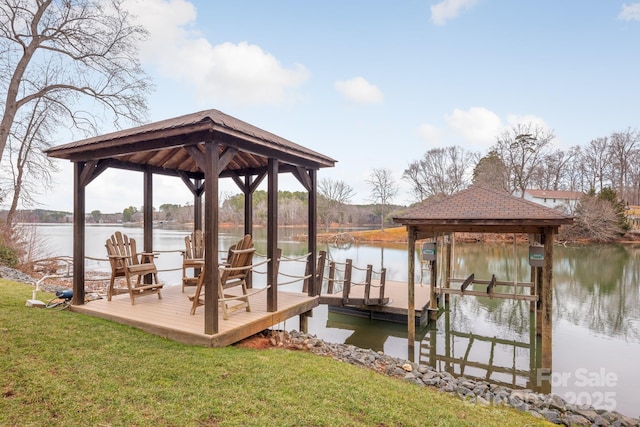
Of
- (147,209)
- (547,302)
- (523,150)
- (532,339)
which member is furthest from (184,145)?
(523,150)

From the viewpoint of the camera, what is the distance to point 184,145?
13.0ft

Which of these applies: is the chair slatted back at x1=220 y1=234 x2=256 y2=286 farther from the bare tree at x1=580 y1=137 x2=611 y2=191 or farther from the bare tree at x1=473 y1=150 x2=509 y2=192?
the bare tree at x1=580 y1=137 x2=611 y2=191

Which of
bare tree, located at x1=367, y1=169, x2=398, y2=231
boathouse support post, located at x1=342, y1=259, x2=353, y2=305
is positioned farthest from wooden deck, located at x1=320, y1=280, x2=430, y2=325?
bare tree, located at x1=367, y1=169, x2=398, y2=231

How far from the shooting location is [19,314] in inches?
172

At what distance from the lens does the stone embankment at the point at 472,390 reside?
11.9 feet

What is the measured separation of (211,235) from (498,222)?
4.54 metres

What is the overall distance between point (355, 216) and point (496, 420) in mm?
48513

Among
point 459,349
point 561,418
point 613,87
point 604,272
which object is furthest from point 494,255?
point 561,418

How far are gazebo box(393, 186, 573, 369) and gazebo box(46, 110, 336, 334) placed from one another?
2.14 meters

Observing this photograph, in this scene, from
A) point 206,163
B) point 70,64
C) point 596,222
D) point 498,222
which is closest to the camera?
point 206,163

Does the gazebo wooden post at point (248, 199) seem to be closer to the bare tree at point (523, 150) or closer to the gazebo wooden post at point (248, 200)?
the gazebo wooden post at point (248, 200)

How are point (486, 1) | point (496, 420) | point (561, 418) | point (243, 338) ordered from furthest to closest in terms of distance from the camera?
point (486, 1) → point (243, 338) → point (561, 418) → point (496, 420)

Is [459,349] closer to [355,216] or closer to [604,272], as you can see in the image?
[604,272]

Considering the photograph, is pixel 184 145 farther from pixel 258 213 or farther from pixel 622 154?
pixel 622 154
